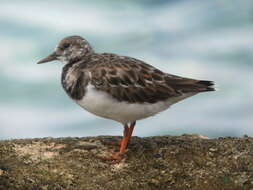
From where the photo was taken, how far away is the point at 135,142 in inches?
464

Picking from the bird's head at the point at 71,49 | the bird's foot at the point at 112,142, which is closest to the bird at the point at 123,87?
the bird's head at the point at 71,49

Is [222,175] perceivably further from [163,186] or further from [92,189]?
[92,189]

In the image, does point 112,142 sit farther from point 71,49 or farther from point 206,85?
point 206,85

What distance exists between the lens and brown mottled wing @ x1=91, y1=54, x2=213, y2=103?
1044 cm

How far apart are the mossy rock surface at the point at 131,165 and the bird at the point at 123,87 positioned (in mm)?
568

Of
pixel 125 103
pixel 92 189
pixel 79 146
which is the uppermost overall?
pixel 125 103

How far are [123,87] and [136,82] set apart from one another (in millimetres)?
342

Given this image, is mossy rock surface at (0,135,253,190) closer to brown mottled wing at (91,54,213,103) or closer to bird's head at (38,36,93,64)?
brown mottled wing at (91,54,213,103)

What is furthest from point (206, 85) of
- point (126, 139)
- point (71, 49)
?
point (71, 49)

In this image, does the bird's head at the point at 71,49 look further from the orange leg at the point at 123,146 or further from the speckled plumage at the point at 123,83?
the orange leg at the point at 123,146

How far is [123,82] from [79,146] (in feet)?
6.39

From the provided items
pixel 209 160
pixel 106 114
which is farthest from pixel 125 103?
pixel 209 160

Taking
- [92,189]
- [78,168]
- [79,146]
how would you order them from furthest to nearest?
[79,146] → [78,168] → [92,189]

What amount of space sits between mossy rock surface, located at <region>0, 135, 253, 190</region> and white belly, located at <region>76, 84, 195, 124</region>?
1020 mm
